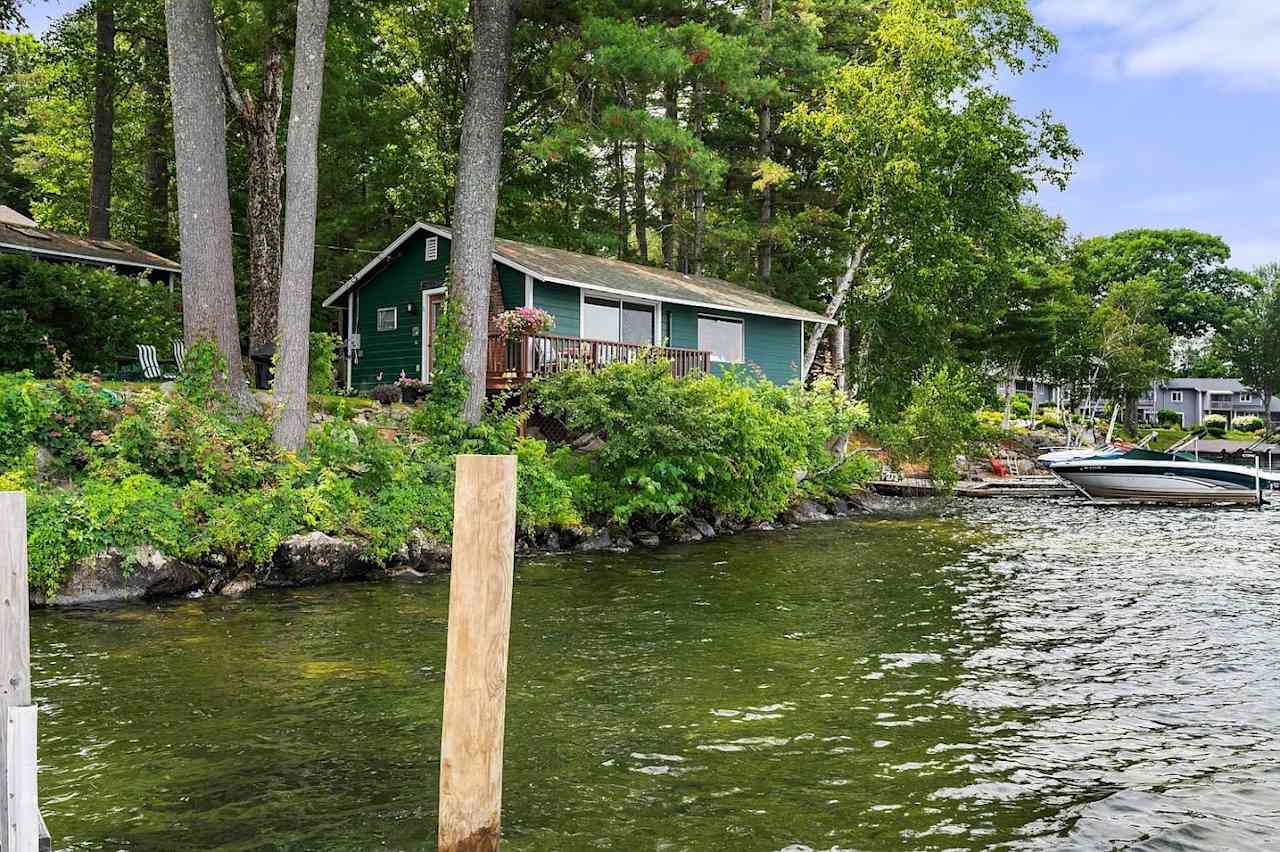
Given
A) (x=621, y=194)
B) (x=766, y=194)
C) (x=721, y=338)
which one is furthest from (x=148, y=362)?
(x=766, y=194)

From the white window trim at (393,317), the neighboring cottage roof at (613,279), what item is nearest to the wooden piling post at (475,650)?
the neighboring cottage roof at (613,279)

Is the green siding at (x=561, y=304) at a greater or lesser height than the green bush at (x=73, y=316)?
greater

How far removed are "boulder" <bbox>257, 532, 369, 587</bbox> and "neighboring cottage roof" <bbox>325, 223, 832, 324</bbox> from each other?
11.1 meters

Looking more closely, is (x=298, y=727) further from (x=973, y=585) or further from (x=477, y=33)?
(x=477, y=33)

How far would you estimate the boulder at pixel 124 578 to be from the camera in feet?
33.1

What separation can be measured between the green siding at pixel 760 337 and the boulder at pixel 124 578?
1626 cm

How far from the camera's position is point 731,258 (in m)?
38.9

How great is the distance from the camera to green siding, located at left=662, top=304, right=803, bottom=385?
26.2m

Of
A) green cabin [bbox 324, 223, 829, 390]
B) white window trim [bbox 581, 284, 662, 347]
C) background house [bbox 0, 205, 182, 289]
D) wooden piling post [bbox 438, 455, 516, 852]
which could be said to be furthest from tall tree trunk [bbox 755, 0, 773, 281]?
wooden piling post [bbox 438, 455, 516, 852]

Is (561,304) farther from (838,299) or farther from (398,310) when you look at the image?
(838,299)

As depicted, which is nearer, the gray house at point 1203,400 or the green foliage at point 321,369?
the green foliage at point 321,369

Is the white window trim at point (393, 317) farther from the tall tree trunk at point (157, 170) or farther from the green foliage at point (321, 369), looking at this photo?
the tall tree trunk at point (157, 170)

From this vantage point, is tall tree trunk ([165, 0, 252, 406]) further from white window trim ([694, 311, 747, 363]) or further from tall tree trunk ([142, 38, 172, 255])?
tall tree trunk ([142, 38, 172, 255])

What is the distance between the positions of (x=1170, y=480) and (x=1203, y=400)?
6264 centimetres
